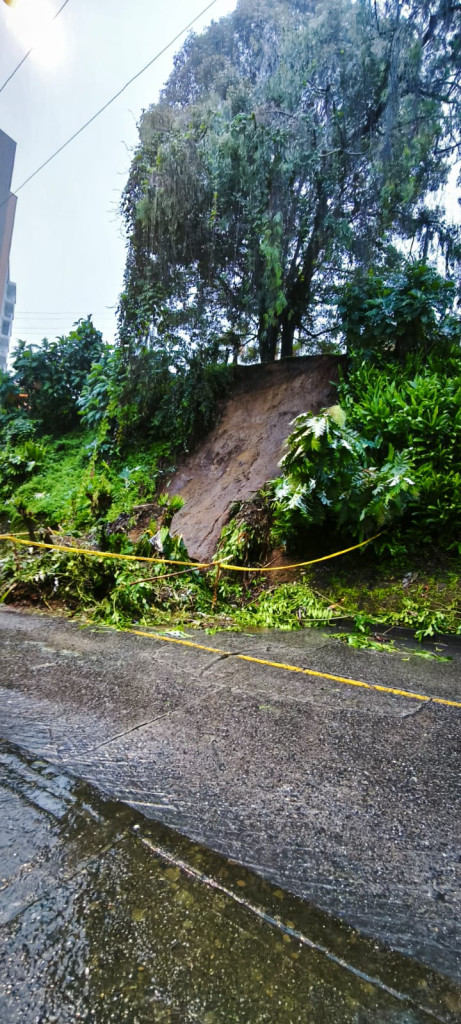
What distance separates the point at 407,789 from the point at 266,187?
6.75 meters

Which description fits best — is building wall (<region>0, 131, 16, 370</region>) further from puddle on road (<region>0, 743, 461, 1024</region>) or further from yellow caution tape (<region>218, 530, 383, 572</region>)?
puddle on road (<region>0, 743, 461, 1024</region>)

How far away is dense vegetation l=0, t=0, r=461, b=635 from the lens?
4184 mm

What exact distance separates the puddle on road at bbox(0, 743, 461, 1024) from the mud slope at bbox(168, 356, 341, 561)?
4.02 metres

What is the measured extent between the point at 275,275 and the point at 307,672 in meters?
5.25

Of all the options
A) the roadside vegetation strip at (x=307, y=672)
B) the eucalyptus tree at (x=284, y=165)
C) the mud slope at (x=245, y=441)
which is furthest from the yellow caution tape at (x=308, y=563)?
the eucalyptus tree at (x=284, y=165)

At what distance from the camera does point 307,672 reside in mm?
2389

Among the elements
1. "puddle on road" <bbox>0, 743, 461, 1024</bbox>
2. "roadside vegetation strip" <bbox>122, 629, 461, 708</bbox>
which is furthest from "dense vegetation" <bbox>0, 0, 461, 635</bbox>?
"puddle on road" <bbox>0, 743, 461, 1024</bbox>

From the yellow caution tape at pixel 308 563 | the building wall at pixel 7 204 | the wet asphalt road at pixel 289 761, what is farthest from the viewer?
the building wall at pixel 7 204

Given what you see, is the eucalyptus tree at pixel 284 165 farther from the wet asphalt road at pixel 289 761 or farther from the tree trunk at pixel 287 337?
the wet asphalt road at pixel 289 761

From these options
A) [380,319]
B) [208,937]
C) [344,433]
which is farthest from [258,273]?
[208,937]

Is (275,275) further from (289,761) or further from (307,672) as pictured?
(289,761)

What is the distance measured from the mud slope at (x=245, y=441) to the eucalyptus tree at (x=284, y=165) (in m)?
0.81

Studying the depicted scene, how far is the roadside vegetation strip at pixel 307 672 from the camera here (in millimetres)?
2035

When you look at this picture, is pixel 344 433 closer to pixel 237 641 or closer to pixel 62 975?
pixel 237 641
